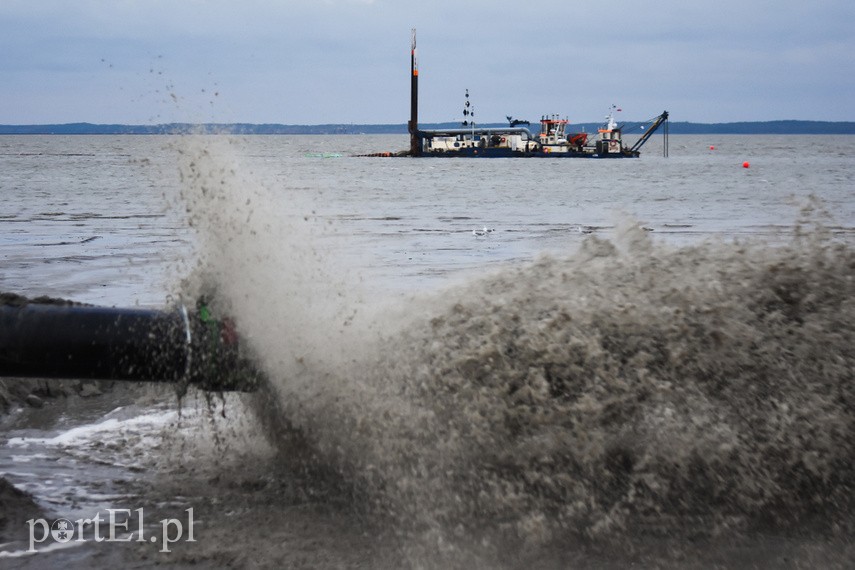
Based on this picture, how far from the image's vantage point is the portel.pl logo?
13.7 feet

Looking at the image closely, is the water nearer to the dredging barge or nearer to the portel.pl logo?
the portel.pl logo

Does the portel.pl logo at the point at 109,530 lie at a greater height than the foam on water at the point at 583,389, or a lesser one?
lesser

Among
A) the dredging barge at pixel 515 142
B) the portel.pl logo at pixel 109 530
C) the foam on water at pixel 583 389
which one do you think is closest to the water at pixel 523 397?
the foam on water at pixel 583 389

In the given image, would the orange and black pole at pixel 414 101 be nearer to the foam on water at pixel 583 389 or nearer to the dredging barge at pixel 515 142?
the dredging barge at pixel 515 142

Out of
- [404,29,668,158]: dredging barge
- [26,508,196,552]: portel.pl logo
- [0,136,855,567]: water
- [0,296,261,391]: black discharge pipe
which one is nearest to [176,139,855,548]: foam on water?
[0,136,855,567]: water

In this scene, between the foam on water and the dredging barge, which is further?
the dredging barge

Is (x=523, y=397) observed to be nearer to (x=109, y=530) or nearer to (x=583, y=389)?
(x=583, y=389)

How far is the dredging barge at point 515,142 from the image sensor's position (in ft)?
241

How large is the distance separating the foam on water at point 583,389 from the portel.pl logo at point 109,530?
859mm

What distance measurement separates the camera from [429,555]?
4.00 m

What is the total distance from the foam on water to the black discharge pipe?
236 mm

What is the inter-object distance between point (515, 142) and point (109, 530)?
7102 cm

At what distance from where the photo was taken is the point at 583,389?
4.70 meters

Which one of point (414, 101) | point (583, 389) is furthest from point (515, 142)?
point (583, 389)
